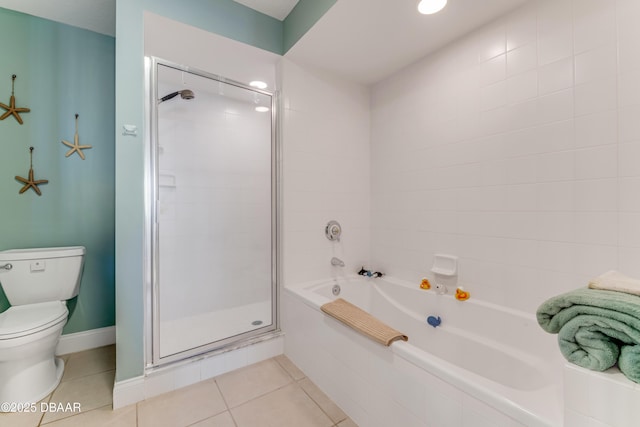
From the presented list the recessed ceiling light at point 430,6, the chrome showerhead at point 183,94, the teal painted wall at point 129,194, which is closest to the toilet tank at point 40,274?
the teal painted wall at point 129,194

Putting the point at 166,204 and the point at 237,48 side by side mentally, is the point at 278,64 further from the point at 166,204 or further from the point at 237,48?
the point at 166,204

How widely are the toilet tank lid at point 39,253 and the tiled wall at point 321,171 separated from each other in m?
1.46

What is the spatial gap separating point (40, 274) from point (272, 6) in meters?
2.42

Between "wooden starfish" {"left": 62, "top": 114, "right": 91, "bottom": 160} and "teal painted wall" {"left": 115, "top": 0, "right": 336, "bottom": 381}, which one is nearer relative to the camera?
"teal painted wall" {"left": 115, "top": 0, "right": 336, "bottom": 381}

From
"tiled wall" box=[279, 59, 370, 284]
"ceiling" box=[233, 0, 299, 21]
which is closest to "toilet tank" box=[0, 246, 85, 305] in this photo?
"tiled wall" box=[279, 59, 370, 284]

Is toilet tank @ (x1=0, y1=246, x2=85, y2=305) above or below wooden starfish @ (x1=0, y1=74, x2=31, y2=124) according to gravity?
below

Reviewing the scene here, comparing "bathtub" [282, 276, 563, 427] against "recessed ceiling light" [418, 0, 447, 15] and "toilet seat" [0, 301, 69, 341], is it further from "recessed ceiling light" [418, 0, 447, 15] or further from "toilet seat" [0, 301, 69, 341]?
"recessed ceiling light" [418, 0, 447, 15]

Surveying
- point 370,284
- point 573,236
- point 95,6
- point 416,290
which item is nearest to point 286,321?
point 370,284

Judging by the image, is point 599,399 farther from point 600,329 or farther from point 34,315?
point 34,315

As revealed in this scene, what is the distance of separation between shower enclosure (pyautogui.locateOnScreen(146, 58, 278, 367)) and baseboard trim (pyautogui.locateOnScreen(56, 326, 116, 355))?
1.78 feet

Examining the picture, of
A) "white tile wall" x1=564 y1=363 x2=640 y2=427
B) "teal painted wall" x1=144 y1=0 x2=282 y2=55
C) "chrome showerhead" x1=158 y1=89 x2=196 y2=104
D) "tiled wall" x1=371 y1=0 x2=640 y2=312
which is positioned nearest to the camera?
"white tile wall" x1=564 y1=363 x2=640 y2=427

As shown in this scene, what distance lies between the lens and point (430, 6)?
1.50 meters

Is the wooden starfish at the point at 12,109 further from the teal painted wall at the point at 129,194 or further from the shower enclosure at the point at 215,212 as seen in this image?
the teal painted wall at the point at 129,194

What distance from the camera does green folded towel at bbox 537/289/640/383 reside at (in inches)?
24.5
